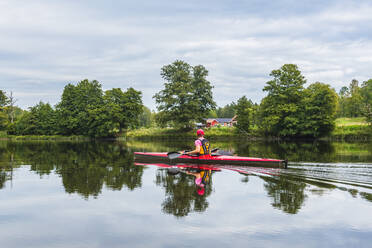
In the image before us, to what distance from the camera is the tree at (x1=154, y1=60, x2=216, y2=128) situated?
175 feet

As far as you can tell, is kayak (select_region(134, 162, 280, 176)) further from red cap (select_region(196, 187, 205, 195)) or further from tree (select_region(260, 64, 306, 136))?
tree (select_region(260, 64, 306, 136))

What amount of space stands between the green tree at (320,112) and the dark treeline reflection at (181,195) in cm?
3643

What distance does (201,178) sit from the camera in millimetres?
10867

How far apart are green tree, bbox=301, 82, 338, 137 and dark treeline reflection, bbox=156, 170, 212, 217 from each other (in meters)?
36.4

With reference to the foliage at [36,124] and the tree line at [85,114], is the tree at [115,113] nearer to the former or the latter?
the tree line at [85,114]

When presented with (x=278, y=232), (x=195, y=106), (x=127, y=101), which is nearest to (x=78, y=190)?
(x=278, y=232)

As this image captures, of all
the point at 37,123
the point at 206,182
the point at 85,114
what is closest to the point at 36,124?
the point at 37,123

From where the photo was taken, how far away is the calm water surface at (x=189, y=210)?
5.36 metres

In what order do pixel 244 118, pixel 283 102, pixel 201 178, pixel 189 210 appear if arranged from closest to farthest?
pixel 189 210 → pixel 201 178 → pixel 283 102 → pixel 244 118

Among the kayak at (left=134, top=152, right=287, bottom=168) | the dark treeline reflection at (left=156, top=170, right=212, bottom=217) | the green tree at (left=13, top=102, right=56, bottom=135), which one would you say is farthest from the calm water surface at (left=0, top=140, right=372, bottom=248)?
the green tree at (left=13, top=102, right=56, bottom=135)

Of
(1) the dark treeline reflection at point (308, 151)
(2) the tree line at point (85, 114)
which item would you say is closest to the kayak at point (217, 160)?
(1) the dark treeline reflection at point (308, 151)

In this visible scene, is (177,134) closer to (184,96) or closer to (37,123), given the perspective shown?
(184,96)

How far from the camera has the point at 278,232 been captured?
5.52m

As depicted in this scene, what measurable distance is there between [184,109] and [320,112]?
21234 millimetres
